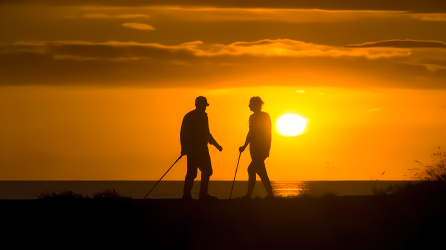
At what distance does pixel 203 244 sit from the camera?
1087cm

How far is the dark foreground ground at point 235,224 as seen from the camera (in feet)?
36.0

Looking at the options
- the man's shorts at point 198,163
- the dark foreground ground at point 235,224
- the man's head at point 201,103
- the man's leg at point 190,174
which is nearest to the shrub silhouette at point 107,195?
the dark foreground ground at point 235,224

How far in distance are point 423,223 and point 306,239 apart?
2.16 meters

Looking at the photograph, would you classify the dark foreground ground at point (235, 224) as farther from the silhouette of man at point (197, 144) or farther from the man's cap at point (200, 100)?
the man's cap at point (200, 100)

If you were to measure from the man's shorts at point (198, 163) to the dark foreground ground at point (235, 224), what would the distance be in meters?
2.00

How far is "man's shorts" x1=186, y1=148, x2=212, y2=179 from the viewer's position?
595 inches

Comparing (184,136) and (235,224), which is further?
(184,136)

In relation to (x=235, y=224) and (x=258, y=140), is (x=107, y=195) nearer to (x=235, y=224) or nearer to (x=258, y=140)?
(x=258, y=140)

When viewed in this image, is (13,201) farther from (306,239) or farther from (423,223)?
(423,223)

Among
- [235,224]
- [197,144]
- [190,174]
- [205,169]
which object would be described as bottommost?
[235,224]

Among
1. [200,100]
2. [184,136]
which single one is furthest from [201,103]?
[184,136]

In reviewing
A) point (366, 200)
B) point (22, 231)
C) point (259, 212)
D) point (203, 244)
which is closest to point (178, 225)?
point (203, 244)

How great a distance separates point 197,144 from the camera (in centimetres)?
1520

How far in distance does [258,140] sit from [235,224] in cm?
399
